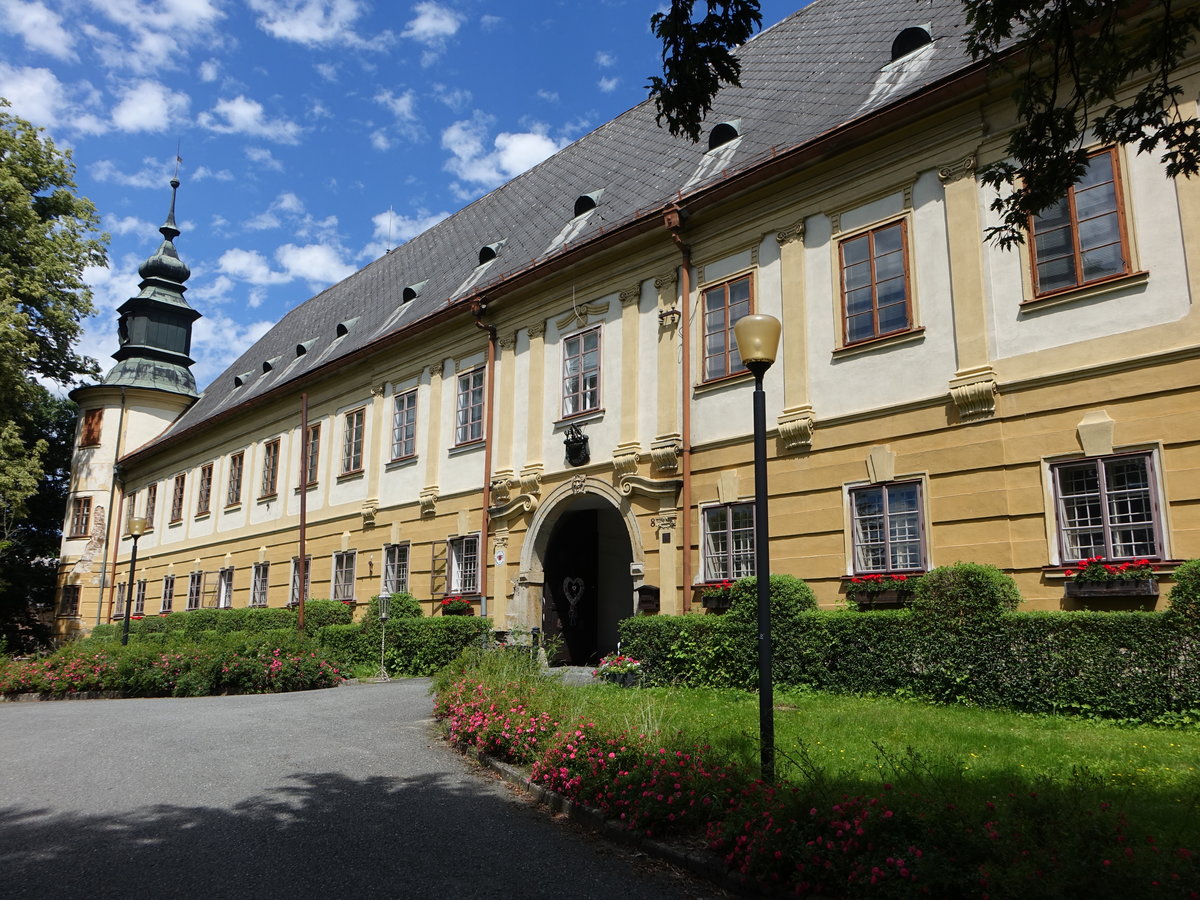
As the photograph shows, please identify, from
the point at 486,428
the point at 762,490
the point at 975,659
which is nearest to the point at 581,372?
the point at 486,428

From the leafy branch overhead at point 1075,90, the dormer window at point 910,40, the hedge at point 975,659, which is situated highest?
the dormer window at point 910,40

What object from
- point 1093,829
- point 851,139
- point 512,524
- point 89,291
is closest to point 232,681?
point 512,524

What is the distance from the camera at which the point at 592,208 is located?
19672 millimetres

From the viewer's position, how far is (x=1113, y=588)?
32.2ft

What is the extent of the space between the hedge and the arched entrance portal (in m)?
4.80

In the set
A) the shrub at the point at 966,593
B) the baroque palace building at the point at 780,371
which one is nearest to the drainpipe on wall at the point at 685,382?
the baroque palace building at the point at 780,371

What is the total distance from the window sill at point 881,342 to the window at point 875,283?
7 centimetres

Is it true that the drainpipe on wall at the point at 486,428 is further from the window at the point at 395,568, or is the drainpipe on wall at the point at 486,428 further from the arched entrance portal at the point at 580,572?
the window at the point at 395,568

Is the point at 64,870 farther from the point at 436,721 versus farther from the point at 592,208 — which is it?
the point at 592,208

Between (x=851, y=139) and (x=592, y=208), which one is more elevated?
(x=592, y=208)

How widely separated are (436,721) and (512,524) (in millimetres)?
7148

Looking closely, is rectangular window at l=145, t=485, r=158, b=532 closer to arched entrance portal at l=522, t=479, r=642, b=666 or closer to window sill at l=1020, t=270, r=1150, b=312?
arched entrance portal at l=522, t=479, r=642, b=666

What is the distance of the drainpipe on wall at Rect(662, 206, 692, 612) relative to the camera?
14.5m

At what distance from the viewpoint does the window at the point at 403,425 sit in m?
22.1
